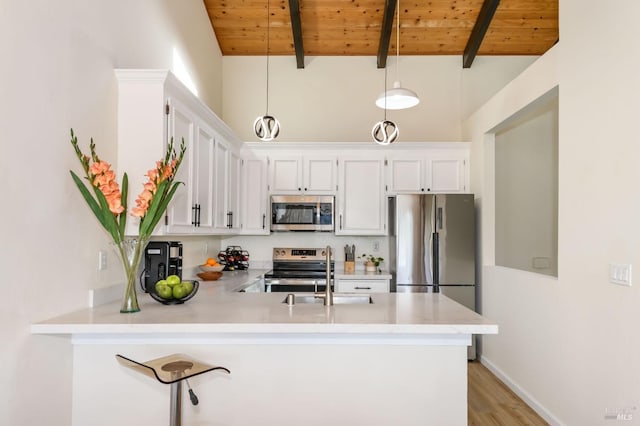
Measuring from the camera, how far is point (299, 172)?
4.54 metres

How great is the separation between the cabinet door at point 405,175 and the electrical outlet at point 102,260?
3.02 meters

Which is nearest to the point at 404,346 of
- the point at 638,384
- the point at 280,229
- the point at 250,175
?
the point at 638,384

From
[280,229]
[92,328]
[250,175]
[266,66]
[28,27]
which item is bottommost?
[92,328]

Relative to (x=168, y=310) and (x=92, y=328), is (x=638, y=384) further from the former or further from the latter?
(x=92, y=328)

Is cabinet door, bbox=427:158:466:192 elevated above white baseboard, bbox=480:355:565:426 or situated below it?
above

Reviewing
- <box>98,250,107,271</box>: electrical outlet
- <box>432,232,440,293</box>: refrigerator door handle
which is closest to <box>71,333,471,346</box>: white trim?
<box>98,250,107,271</box>: electrical outlet

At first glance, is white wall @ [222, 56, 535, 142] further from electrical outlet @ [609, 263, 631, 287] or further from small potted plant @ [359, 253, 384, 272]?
electrical outlet @ [609, 263, 631, 287]

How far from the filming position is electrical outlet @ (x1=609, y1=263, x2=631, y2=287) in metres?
2.03

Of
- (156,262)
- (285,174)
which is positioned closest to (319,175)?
(285,174)

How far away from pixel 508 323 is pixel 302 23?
12.4 feet

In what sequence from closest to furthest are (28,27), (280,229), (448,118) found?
1. (28,27)
2. (280,229)
3. (448,118)

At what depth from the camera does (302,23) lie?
4.58m
